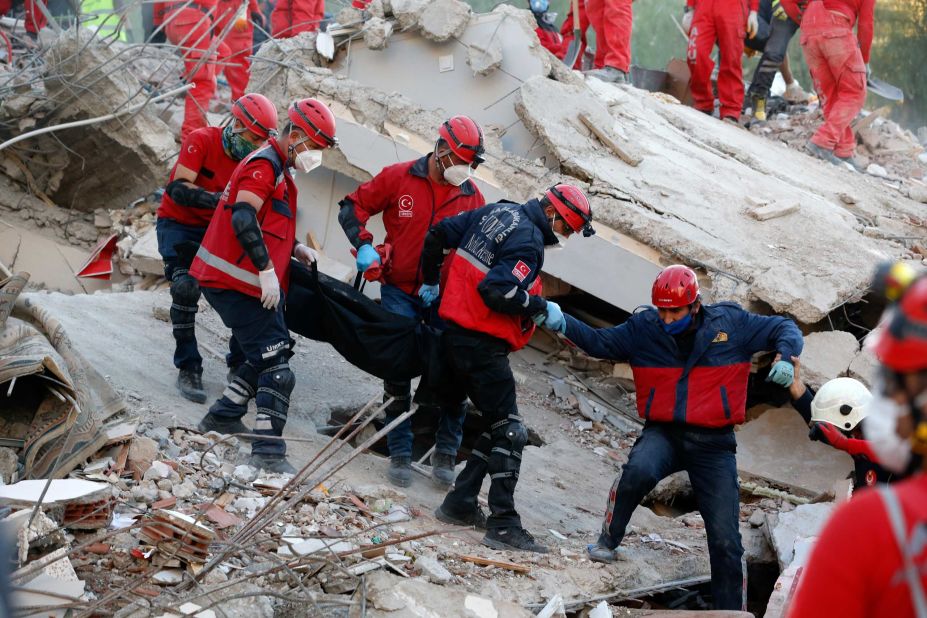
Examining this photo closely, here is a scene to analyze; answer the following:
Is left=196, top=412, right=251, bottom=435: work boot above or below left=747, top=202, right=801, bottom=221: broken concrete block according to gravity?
below

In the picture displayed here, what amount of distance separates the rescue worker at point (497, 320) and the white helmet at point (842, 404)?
4.71 ft

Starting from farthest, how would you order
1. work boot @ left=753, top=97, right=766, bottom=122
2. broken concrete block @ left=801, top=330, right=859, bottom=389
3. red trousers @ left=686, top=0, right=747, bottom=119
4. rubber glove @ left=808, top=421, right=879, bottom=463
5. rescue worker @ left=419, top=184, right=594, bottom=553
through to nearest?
work boot @ left=753, top=97, right=766, bottom=122, red trousers @ left=686, top=0, right=747, bottom=119, broken concrete block @ left=801, top=330, right=859, bottom=389, rescue worker @ left=419, top=184, right=594, bottom=553, rubber glove @ left=808, top=421, right=879, bottom=463

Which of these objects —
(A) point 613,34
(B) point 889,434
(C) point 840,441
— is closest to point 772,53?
(A) point 613,34

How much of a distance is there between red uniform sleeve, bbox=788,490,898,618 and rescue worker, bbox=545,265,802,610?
328 cm

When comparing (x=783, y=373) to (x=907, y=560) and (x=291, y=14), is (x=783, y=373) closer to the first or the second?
(x=907, y=560)

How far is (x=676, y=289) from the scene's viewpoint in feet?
16.5

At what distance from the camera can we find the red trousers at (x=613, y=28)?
10.2 meters

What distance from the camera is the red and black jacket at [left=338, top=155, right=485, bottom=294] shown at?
5723mm

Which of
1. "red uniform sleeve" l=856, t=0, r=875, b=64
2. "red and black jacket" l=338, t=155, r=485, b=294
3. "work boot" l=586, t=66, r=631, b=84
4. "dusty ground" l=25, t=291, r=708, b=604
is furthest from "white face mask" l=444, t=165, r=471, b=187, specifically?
"red uniform sleeve" l=856, t=0, r=875, b=64

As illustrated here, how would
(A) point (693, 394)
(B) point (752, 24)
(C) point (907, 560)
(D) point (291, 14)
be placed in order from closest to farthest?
1. (C) point (907, 560)
2. (A) point (693, 394)
3. (B) point (752, 24)
4. (D) point (291, 14)

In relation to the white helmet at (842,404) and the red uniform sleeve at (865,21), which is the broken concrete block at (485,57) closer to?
the white helmet at (842,404)

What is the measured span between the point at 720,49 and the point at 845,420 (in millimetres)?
7023

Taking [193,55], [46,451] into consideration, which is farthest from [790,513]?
[193,55]

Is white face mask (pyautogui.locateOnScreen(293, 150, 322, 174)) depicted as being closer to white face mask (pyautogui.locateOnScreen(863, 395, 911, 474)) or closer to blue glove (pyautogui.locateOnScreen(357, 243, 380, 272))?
blue glove (pyautogui.locateOnScreen(357, 243, 380, 272))
